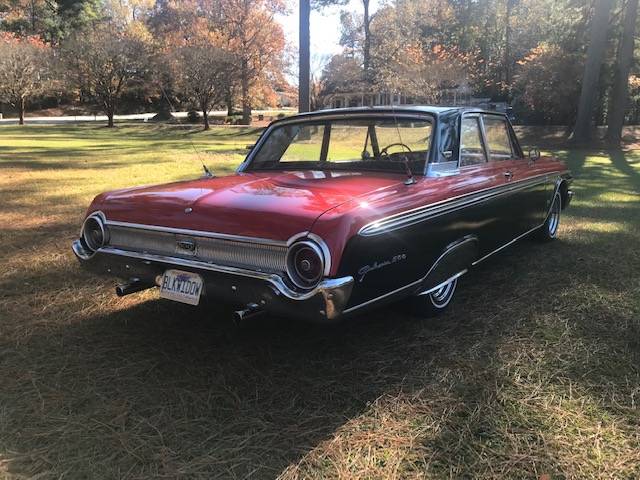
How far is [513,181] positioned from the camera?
4.57m

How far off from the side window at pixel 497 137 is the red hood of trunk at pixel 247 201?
1430 mm

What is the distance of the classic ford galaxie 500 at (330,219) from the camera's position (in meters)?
2.70

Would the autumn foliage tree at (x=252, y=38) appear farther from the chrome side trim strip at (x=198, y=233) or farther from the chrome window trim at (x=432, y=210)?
the chrome side trim strip at (x=198, y=233)

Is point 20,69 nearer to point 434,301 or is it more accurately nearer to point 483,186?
point 483,186

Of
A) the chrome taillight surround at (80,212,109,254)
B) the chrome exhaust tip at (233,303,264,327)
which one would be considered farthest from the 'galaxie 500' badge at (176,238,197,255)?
the chrome taillight surround at (80,212,109,254)

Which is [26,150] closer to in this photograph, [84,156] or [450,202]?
[84,156]

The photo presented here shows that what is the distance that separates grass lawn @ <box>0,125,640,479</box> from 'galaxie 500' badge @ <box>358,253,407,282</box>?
65 centimetres

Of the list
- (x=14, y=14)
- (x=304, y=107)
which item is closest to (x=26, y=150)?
(x=304, y=107)

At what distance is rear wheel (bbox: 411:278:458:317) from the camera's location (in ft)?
12.1

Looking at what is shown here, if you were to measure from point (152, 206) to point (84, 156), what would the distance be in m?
12.4

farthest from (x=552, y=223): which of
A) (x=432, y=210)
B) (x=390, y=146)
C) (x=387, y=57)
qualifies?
(x=387, y=57)

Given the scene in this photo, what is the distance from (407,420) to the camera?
265 centimetres

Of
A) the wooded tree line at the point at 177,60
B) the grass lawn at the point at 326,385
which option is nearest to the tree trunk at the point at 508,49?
the wooded tree line at the point at 177,60

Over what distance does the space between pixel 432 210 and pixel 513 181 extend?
1.59m
